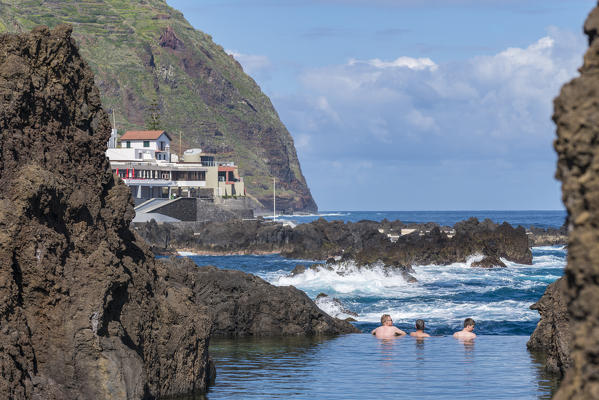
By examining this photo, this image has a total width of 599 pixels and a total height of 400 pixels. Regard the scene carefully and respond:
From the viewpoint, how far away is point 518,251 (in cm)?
5747

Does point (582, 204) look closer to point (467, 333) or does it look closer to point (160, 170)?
point (467, 333)

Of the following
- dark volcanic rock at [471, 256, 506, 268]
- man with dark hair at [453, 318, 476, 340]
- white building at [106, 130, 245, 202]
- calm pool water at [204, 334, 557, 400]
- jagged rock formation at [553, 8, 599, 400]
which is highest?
white building at [106, 130, 245, 202]

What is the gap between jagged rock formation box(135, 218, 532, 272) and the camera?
54250mm

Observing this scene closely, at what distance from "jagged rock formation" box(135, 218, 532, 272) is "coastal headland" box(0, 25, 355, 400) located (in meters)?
31.9

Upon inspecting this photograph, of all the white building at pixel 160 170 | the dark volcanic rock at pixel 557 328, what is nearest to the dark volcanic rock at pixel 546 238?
the white building at pixel 160 170

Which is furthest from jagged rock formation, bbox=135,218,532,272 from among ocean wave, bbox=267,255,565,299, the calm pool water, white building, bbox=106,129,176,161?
white building, bbox=106,129,176,161

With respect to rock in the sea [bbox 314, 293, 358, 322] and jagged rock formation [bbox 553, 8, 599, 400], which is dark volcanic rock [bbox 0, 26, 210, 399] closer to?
jagged rock formation [bbox 553, 8, 599, 400]

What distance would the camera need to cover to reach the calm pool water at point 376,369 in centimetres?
1288

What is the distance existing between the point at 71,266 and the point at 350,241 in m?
66.5

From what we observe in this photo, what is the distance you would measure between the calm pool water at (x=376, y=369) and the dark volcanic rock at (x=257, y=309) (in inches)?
25.9

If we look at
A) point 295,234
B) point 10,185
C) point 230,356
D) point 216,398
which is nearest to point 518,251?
point 295,234

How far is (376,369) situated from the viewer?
15.2 meters

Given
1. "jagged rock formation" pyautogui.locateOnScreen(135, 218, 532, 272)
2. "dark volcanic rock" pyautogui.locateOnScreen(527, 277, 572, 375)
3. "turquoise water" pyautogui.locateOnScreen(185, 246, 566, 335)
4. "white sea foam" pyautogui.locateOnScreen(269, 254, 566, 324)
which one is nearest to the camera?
"dark volcanic rock" pyautogui.locateOnScreen(527, 277, 572, 375)

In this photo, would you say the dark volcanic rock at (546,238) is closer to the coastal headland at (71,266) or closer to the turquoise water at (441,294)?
the turquoise water at (441,294)
